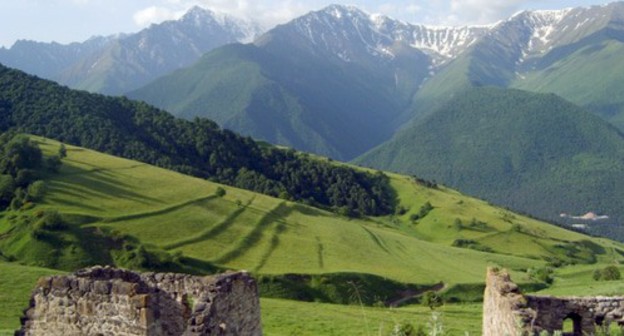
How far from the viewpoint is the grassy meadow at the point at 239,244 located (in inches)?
1754

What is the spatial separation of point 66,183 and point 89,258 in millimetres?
22988

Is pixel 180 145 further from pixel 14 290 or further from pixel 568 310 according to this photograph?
pixel 568 310

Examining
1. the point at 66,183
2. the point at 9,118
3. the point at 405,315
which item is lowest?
the point at 405,315

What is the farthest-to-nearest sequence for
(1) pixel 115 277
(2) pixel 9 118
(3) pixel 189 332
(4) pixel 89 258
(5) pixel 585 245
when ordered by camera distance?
(5) pixel 585 245 → (2) pixel 9 118 → (4) pixel 89 258 → (1) pixel 115 277 → (3) pixel 189 332

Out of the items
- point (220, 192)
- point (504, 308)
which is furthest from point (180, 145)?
point (504, 308)

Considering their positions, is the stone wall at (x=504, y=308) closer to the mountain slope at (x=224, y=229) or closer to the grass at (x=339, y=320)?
the grass at (x=339, y=320)

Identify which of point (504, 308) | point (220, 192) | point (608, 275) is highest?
point (220, 192)

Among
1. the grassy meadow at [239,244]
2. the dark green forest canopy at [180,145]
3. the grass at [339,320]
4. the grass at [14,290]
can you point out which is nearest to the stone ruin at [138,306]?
the grass at [339,320]

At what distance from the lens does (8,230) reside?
65062mm

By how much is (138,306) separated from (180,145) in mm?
149667

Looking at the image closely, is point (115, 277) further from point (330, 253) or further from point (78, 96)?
point (78, 96)

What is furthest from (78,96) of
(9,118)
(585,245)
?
(585,245)

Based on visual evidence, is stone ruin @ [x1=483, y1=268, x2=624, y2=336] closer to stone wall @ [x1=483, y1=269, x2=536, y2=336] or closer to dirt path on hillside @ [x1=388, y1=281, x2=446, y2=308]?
stone wall @ [x1=483, y1=269, x2=536, y2=336]

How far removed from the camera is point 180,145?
159750 mm
